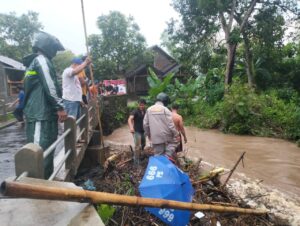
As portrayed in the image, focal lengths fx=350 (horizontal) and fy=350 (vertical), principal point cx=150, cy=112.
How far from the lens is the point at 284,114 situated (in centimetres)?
1575

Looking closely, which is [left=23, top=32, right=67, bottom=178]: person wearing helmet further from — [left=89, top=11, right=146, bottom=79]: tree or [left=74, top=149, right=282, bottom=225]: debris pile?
[left=89, top=11, right=146, bottom=79]: tree

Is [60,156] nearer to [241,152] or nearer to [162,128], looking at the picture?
[162,128]

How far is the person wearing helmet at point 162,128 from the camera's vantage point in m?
6.31

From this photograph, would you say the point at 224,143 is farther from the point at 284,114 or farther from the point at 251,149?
the point at 284,114

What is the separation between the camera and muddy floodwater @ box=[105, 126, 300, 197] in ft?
28.6

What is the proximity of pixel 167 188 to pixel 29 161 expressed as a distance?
1932mm

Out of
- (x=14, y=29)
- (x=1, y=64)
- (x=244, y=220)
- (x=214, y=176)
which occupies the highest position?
(x=14, y=29)

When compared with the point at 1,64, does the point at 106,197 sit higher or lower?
lower

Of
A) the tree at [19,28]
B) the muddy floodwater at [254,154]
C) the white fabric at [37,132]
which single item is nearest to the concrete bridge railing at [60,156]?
the white fabric at [37,132]

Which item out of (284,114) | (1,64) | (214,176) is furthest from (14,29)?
(214,176)

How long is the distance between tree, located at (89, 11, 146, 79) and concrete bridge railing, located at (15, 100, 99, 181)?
74.4 ft

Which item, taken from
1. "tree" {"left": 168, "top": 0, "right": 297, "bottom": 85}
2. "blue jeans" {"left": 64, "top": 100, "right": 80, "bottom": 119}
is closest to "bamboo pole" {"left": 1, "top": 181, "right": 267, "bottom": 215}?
"blue jeans" {"left": 64, "top": 100, "right": 80, "bottom": 119}

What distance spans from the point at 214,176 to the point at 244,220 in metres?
1.08

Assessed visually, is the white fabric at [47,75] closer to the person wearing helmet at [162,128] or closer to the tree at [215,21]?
the person wearing helmet at [162,128]
